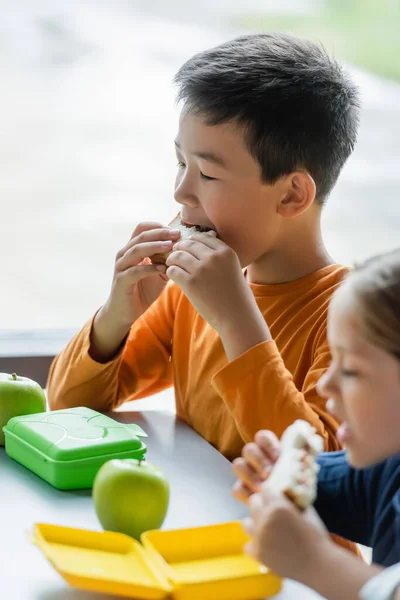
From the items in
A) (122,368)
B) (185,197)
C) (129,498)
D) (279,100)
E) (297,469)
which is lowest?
(122,368)

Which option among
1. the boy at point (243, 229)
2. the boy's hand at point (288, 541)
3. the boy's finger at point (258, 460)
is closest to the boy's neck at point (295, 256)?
the boy at point (243, 229)

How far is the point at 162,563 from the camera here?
2.73ft

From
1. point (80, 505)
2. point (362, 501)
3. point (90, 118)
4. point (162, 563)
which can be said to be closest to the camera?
point (162, 563)

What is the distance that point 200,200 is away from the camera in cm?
136

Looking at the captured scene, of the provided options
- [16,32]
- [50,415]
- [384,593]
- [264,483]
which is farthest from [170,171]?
[384,593]

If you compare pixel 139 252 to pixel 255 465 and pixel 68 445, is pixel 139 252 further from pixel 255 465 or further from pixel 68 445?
pixel 255 465

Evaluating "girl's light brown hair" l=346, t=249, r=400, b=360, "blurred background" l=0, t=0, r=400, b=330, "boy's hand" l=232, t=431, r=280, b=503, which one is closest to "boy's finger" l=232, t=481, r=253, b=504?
"boy's hand" l=232, t=431, r=280, b=503

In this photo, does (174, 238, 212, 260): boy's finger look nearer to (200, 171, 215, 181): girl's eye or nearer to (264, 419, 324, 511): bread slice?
(200, 171, 215, 181): girl's eye

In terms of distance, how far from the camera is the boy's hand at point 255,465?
86 centimetres

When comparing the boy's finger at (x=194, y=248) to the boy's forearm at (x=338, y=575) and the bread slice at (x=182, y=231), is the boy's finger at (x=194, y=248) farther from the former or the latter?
the boy's forearm at (x=338, y=575)

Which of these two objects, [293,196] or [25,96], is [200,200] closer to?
[293,196]

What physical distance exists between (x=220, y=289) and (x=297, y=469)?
1.56 feet

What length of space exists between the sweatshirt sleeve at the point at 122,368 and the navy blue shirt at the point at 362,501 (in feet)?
1.92

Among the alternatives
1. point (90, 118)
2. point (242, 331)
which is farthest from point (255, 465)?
point (90, 118)
